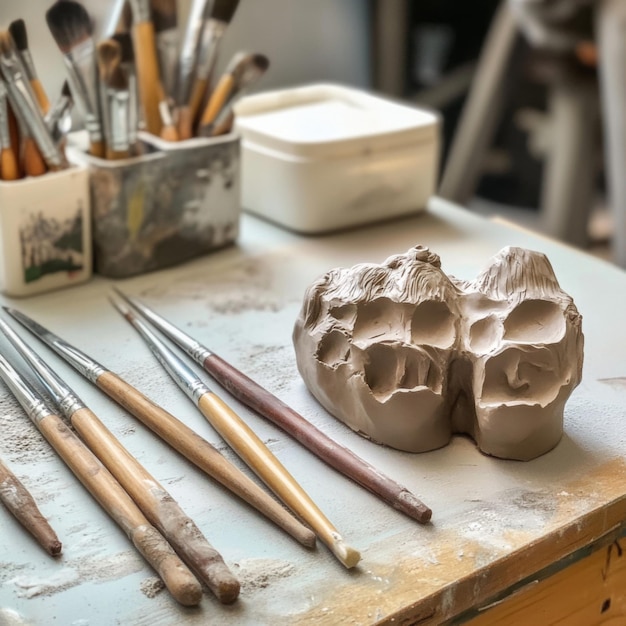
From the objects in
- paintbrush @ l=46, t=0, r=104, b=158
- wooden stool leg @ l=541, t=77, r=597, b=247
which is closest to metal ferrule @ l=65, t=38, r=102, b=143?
paintbrush @ l=46, t=0, r=104, b=158

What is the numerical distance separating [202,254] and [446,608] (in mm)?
455

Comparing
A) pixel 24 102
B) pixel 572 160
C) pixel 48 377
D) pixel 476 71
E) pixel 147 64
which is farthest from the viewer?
pixel 476 71

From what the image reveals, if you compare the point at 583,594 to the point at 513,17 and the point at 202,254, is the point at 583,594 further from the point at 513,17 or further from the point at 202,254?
the point at 513,17

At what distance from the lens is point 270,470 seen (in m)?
0.54

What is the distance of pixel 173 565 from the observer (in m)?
0.46

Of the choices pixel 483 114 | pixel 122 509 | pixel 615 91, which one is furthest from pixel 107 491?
pixel 483 114

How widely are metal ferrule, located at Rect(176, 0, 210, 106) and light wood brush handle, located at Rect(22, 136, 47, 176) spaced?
153 mm

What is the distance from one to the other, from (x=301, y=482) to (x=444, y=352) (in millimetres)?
113

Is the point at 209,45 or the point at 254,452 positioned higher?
the point at 209,45

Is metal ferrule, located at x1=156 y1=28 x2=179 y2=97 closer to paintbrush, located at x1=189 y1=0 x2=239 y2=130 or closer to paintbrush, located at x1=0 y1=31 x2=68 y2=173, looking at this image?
paintbrush, located at x1=189 y1=0 x2=239 y2=130

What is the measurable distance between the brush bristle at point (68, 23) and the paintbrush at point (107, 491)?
25 cm

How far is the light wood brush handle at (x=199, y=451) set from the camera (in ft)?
1.66

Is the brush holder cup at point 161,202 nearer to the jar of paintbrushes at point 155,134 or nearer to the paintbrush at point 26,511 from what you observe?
the jar of paintbrushes at point 155,134

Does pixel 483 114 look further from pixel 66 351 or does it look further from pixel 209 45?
pixel 66 351
